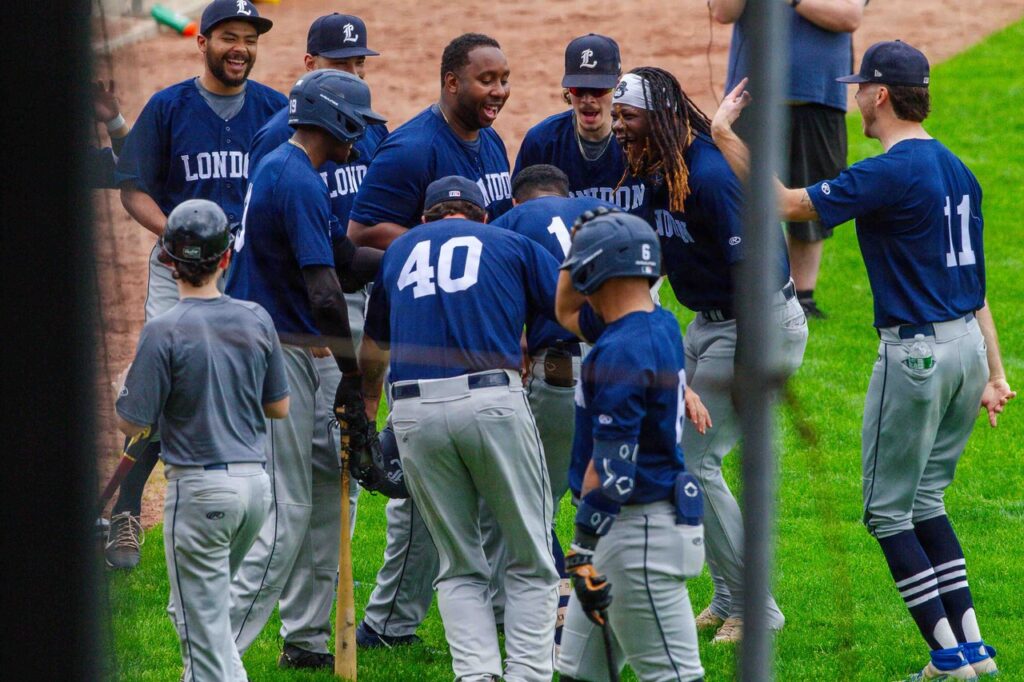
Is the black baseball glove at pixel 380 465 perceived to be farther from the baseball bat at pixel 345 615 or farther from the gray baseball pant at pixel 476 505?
the gray baseball pant at pixel 476 505

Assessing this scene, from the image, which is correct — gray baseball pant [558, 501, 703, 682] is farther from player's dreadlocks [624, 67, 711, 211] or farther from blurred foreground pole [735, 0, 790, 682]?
blurred foreground pole [735, 0, 790, 682]

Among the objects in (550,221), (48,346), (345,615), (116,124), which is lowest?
(345,615)

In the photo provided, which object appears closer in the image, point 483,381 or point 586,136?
point 483,381

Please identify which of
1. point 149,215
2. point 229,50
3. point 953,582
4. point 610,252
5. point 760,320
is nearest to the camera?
point 760,320

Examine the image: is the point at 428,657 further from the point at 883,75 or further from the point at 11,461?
the point at 11,461

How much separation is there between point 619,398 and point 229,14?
106 inches

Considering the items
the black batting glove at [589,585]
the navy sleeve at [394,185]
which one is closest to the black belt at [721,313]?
the navy sleeve at [394,185]

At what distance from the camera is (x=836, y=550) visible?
288cm

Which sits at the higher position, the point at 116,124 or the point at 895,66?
the point at 895,66

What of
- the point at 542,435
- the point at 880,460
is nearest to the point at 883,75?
the point at 880,460

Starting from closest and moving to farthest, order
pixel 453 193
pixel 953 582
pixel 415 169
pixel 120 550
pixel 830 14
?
1. pixel 120 550
2. pixel 453 193
3. pixel 953 582
4. pixel 415 169
5. pixel 830 14

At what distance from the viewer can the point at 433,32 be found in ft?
36.3

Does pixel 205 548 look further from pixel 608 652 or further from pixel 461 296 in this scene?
pixel 608 652

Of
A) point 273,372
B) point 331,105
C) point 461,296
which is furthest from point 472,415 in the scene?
point 331,105
